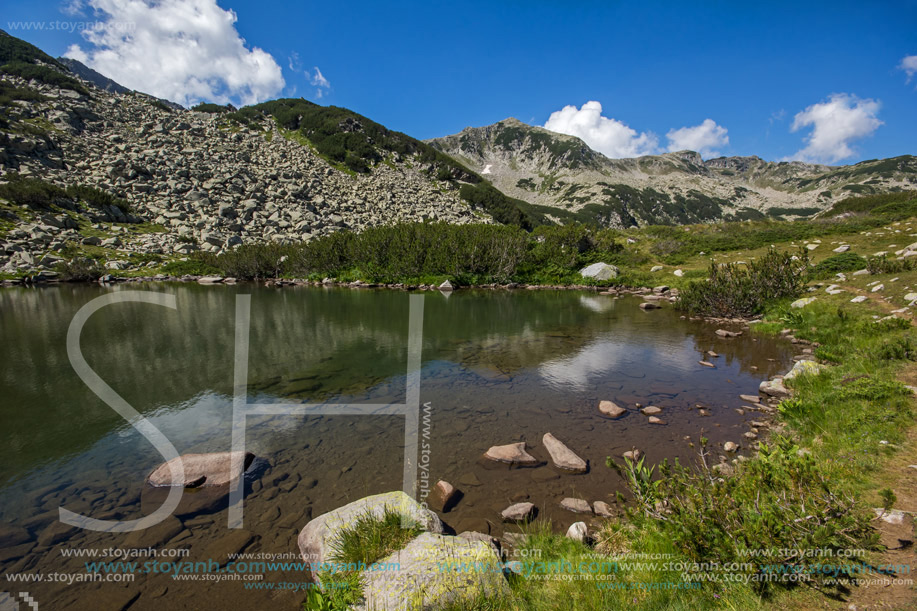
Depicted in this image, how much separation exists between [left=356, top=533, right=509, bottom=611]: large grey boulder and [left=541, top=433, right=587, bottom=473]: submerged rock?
371 centimetres

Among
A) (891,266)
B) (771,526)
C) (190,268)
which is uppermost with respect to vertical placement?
(891,266)

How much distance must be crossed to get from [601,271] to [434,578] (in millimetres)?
46725

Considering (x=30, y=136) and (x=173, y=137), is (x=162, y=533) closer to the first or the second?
(x=30, y=136)

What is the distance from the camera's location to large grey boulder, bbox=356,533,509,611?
3.90 metres

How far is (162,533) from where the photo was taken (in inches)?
237

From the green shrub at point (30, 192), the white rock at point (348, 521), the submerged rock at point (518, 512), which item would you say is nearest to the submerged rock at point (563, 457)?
the submerged rock at point (518, 512)

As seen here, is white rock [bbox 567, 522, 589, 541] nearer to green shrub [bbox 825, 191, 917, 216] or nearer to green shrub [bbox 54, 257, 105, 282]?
green shrub [bbox 54, 257, 105, 282]

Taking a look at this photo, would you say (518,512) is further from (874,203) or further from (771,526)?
(874,203)

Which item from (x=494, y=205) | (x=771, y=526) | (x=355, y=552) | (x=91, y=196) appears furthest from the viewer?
(x=494, y=205)

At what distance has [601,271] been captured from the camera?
152 feet

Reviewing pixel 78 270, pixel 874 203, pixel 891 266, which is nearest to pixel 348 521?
pixel 891 266

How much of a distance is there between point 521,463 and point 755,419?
671cm

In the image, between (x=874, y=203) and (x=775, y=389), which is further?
(x=874, y=203)

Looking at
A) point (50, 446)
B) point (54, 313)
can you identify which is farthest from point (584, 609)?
point (54, 313)
